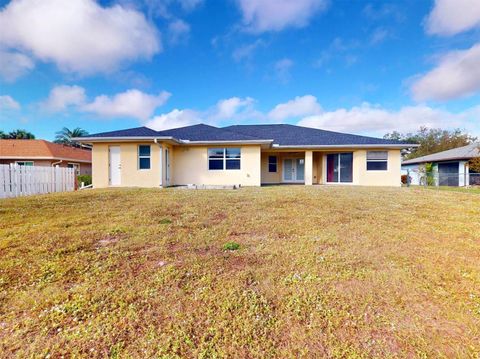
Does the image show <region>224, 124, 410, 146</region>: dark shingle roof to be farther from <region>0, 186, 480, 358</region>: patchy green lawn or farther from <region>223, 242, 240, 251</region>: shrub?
<region>223, 242, 240, 251</region>: shrub

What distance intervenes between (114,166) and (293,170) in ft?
42.3

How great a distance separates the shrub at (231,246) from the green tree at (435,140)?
41933 millimetres

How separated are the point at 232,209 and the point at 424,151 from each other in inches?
1852

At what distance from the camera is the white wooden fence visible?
10.8m

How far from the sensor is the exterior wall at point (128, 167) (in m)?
13.8

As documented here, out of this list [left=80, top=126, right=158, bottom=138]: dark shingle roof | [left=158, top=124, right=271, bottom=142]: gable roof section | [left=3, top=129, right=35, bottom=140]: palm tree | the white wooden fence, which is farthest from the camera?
[left=3, top=129, right=35, bottom=140]: palm tree

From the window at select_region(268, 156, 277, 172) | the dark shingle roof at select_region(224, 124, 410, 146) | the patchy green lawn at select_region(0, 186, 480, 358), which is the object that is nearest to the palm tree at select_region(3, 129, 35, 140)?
the dark shingle roof at select_region(224, 124, 410, 146)

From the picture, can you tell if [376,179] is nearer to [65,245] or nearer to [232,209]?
[232,209]

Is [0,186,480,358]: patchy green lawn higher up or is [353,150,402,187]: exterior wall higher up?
[353,150,402,187]: exterior wall

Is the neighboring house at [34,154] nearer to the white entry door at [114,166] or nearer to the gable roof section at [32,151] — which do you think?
the gable roof section at [32,151]

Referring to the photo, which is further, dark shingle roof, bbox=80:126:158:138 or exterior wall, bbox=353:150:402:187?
exterior wall, bbox=353:150:402:187

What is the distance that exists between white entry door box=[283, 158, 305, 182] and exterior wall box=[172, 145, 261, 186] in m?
5.01

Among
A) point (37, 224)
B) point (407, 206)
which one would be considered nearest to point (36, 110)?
point (37, 224)

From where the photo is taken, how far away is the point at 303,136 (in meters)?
19.0
